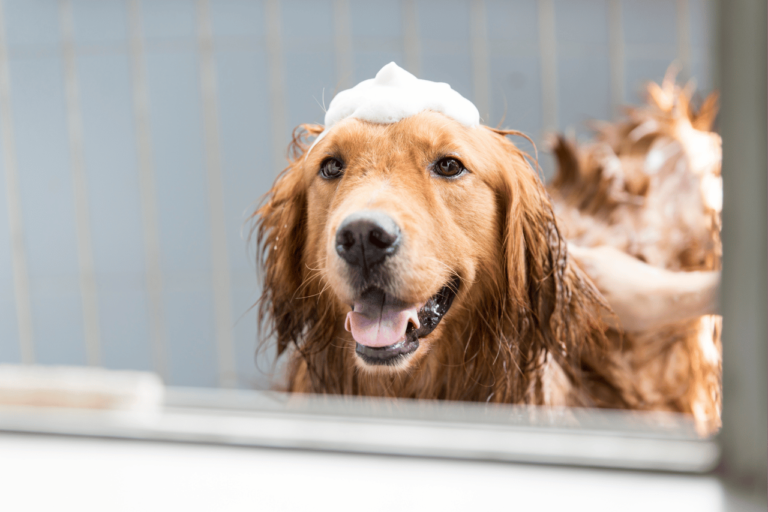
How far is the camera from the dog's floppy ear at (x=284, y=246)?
2.58ft

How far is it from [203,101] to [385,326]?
549 mm

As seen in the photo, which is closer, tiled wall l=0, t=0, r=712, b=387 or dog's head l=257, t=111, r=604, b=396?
dog's head l=257, t=111, r=604, b=396

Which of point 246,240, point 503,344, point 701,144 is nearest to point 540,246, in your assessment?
point 503,344

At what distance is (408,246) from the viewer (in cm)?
65

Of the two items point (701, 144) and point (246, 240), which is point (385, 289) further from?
point (701, 144)

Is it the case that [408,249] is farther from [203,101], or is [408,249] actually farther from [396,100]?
[203,101]

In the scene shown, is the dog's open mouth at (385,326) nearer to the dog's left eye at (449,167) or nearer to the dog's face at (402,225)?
the dog's face at (402,225)

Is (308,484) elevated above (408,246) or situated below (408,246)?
below

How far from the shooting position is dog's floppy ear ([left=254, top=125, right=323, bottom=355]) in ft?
2.58

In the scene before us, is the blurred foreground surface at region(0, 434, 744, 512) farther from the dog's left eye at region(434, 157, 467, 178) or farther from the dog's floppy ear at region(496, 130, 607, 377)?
the dog's left eye at region(434, 157, 467, 178)

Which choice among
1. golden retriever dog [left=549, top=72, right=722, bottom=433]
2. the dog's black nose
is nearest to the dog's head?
the dog's black nose

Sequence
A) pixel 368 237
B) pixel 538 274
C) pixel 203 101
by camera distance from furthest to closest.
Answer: pixel 203 101 < pixel 538 274 < pixel 368 237

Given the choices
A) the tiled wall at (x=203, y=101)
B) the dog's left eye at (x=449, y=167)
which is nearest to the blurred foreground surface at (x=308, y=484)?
the tiled wall at (x=203, y=101)

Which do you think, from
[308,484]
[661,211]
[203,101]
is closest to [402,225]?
[308,484]
